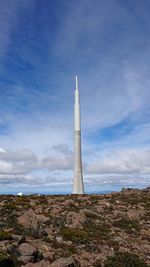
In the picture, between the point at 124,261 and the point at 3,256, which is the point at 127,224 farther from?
the point at 3,256

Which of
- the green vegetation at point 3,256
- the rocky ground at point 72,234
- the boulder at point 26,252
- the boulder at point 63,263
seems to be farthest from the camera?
the rocky ground at point 72,234

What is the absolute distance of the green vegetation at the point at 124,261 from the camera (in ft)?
63.8

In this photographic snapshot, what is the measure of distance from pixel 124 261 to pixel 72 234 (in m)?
5.51

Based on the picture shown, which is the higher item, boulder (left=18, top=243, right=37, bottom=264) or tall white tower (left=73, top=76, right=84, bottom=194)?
tall white tower (left=73, top=76, right=84, bottom=194)

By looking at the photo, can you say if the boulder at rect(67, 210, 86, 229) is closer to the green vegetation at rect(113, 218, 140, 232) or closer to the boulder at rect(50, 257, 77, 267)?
the green vegetation at rect(113, 218, 140, 232)

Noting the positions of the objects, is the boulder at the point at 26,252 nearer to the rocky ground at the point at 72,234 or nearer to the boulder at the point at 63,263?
the rocky ground at the point at 72,234

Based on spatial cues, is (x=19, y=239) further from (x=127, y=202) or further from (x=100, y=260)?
(x=127, y=202)

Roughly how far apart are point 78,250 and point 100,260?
203 centimetres

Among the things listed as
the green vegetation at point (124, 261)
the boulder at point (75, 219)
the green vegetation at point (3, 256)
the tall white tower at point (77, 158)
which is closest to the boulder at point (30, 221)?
the boulder at point (75, 219)

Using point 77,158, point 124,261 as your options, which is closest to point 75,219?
point 124,261

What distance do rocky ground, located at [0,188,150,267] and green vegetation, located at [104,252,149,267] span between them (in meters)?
0.13

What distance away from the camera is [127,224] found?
3102 centimetres

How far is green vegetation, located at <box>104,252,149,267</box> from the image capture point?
63.8 ft

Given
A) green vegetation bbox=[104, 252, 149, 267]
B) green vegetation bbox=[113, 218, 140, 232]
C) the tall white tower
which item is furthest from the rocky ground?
the tall white tower
